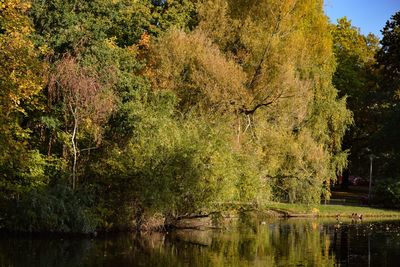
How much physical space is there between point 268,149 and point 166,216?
22.5 feet

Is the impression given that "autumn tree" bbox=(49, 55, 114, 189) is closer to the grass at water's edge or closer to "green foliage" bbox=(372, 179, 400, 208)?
the grass at water's edge

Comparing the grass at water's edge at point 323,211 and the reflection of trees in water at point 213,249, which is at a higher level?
the grass at water's edge at point 323,211

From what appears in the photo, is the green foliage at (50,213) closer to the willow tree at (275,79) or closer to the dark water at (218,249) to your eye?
the dark water at (218,249)

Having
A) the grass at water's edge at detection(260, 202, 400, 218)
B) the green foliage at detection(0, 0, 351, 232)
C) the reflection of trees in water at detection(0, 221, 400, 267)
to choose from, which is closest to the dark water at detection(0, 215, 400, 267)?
the reflection of trees in water at detection(0, 221, 400, 267)

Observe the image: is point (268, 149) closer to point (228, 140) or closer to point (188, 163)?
point (228, 140)

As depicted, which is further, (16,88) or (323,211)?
(323,211)

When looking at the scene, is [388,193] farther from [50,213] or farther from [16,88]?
[16,88]

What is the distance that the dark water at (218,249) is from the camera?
16.9 meters

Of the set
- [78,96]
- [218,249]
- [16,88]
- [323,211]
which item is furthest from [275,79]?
[16,88]

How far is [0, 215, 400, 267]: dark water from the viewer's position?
665 inches

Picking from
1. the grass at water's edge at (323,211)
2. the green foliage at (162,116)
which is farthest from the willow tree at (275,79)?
the grass at water's edge at (323,211)

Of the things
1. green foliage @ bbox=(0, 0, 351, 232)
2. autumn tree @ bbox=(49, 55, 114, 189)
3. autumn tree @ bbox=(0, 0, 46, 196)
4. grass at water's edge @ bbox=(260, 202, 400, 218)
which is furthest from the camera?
grass at water's edge @ bbox=(260, 202, 400, 218)

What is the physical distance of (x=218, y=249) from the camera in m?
19.7

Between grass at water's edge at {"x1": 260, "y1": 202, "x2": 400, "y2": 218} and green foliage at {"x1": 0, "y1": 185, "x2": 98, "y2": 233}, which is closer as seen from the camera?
green foliage at {"x1": 0, "y1": 185, "x2": 98, "y2": 233}
